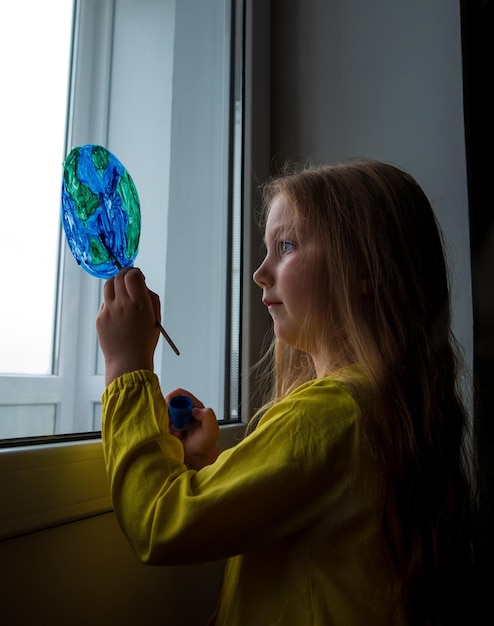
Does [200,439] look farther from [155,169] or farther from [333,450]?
[155,169]

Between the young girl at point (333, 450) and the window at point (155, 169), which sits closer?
the young girl at point (333, 450)

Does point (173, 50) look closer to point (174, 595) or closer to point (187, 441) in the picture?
point (187, 441)

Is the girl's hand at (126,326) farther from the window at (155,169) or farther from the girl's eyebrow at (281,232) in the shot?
the window at (155,169)

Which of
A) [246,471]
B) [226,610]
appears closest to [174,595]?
[226,610]

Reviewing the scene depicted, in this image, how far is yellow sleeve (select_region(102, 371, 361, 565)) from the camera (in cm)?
54

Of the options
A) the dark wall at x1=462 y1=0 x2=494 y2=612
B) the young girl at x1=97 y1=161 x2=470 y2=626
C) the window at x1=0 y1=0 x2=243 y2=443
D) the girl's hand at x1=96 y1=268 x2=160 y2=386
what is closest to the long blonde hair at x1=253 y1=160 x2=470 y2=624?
the young girl at x1=97 y1=161 x2=470 y2=626

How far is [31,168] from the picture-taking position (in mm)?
1005

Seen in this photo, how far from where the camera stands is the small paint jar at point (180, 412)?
2.37ft

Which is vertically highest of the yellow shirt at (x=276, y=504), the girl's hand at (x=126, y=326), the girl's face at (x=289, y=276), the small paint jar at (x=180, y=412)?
the girl's face at (x=289, y=276)

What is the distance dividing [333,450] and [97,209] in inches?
14.9

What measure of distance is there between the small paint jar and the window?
0.29 meters

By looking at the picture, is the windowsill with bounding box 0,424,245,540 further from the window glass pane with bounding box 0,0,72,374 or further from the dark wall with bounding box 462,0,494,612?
the dark wall with bounding box 462,0,494,612

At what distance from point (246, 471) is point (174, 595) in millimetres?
327

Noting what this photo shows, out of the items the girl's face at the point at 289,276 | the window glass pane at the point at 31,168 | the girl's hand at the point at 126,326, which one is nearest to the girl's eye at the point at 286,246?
the girl's face at the point at 289,276
